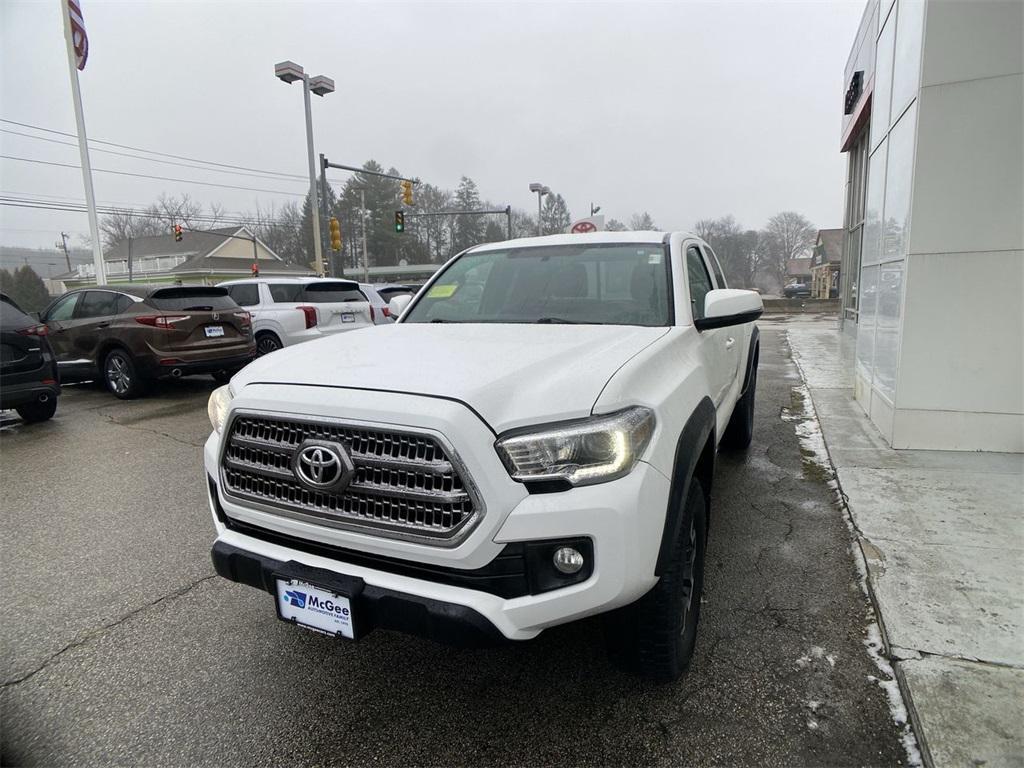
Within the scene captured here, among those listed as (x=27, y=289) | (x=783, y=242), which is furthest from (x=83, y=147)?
(x=783, y=242)

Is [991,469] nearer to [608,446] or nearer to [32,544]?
[608,446]

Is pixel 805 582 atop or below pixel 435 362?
below

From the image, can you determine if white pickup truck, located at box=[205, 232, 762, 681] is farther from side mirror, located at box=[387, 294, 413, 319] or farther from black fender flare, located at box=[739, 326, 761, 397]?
black fender flare, located at box=[739, 326, 761, 397]

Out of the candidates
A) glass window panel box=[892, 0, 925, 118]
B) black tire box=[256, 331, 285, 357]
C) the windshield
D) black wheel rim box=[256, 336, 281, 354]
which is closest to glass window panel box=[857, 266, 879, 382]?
glass window panel box=[892, 0, 925, 118]

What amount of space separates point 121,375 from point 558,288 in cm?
795

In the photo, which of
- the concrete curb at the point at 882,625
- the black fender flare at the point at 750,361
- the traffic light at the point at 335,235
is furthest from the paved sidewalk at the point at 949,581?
the traffic light at the point at 335,235

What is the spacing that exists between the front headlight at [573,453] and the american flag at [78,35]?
55.6 ft

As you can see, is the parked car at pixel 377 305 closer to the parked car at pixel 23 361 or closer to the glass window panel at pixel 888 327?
the parked car at pixel 23 361

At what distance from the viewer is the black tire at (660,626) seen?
6.67 ft

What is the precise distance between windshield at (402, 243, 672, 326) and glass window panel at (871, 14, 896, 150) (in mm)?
4704

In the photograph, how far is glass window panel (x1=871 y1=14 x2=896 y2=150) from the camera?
6.08 m

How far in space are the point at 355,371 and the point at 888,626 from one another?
253 centimetres

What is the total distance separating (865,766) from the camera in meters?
1.91

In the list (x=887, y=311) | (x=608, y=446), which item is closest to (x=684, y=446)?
(x=608, y=446)
